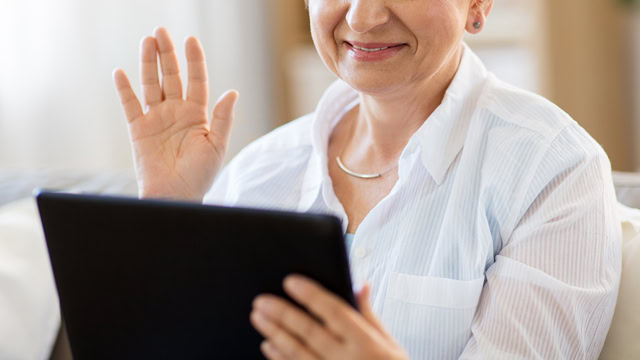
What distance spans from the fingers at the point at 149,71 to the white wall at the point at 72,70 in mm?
1656

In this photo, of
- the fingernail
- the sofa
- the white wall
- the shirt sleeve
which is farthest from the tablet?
the white wall

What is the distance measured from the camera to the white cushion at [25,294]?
1343 millimetres

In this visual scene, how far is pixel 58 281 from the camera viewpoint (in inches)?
36.0

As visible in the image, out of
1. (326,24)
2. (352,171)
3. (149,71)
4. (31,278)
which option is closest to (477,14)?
(326,24)

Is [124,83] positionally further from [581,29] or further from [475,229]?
[581,29]

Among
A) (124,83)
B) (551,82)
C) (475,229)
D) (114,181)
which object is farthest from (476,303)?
(551,82)

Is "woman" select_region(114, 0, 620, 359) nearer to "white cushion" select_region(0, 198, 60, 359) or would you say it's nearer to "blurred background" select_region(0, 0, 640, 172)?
"white cushion" select_region(0, 198, 60, 359)

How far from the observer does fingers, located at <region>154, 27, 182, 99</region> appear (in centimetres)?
137

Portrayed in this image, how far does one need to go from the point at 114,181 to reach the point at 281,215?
103 centimetres

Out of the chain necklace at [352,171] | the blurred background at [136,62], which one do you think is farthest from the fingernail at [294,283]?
the blurred background at [136,62]

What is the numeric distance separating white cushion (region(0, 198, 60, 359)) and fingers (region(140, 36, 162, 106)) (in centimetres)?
35

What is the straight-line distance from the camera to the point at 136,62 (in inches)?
121

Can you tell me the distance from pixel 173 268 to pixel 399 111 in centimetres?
62

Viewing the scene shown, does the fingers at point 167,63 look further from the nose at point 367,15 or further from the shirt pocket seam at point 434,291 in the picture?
the shirt pocket seam at point 434,291
